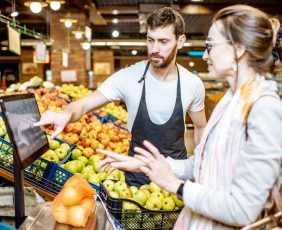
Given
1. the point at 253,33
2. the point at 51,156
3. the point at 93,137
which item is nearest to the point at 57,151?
the point at 51,156

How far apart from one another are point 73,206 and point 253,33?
971mm

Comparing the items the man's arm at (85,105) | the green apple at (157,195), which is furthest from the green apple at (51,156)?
the green apple at (157,195)

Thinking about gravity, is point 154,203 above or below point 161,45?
below

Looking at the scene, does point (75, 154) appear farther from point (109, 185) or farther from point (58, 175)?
point (109, 185)

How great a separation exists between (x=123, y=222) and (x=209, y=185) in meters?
0.57

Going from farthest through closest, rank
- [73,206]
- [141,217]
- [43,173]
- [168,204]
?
[43,173], [168,204], [141,217], [73,206]

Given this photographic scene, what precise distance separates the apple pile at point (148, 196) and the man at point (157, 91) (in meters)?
0.46

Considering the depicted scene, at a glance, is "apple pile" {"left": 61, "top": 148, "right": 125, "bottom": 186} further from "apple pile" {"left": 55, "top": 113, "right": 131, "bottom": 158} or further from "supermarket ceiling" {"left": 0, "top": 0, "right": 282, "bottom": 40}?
"supermarket ceiling" {"left": 0, "top": 0, "right": 282, "bottom": 40}

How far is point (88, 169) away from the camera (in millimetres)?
→ 2807

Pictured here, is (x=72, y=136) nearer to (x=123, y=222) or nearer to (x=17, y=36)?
(x=123, y=222)

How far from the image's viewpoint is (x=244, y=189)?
1.22m

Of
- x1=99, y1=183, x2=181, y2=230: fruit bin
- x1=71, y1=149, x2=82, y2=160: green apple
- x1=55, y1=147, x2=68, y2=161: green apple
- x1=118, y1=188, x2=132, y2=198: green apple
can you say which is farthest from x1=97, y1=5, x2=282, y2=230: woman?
x1=71, y1=149, x2=82, y2=160: green apple

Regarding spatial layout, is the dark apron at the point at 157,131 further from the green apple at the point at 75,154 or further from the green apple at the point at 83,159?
the green apple at the point at 75,154

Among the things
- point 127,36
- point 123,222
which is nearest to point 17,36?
point 123,222
